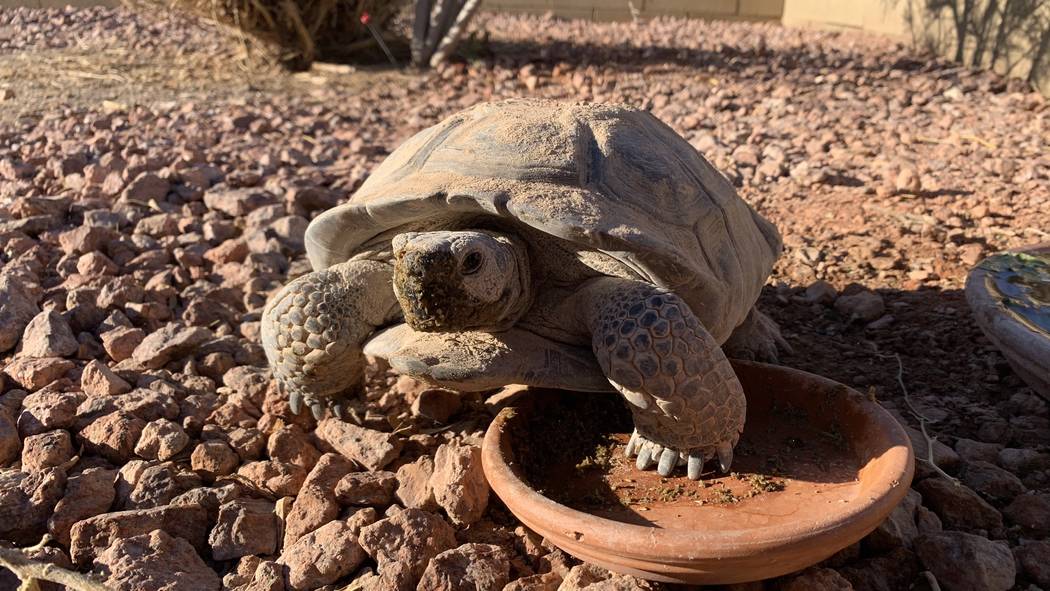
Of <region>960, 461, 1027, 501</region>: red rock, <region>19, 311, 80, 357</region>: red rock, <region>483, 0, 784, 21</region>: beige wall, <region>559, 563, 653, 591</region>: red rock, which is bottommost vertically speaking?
<region>960, 461, 1027, 501</region>: red rock

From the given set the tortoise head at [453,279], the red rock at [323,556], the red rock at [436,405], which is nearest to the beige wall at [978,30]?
the red rock at [436,405]

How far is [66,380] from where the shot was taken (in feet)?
8.40

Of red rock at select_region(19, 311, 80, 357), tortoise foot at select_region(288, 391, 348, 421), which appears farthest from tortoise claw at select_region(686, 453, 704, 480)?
red rock at select_region(19, 311, 80, 357)

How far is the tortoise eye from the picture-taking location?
1.96 metres

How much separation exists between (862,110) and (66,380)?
17.2ft

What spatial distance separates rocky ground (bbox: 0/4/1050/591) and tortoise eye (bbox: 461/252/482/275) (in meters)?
0.48

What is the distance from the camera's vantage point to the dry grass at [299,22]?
6.96 meters

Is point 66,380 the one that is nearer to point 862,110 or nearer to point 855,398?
point 855,398

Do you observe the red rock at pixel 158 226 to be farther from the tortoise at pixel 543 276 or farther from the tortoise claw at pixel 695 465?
the tortoise claw at pixel 695 465

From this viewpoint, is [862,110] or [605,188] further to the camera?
[862,110]

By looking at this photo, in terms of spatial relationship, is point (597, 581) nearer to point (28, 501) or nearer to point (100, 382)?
point (28, 501)

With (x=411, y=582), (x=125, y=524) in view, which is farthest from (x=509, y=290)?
(x=125, y=524)

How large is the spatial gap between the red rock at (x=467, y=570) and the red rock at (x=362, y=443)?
46cm

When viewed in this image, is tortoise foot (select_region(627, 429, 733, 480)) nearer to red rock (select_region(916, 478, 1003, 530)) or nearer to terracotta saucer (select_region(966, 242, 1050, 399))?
red rock (select_region(916, 478, 1003, 530))
